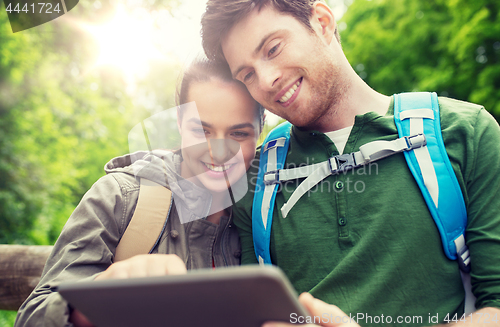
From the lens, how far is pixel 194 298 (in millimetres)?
847

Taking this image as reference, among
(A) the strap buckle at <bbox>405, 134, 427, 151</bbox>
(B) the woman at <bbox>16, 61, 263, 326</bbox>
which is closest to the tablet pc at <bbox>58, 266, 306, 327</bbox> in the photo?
(B) the woman at <bbox>16, 61, 263, 326</bbox>

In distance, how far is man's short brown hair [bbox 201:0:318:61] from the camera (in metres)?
1.84

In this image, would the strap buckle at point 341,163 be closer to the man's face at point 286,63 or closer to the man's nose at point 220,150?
the man's face at point 286,63

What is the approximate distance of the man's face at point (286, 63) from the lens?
180 centimetres

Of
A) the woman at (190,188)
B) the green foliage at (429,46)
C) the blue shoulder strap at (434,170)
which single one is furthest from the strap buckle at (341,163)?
the green foliage at (429,46)

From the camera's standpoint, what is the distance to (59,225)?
11055 millimetres

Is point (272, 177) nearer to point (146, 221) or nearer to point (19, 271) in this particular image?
point (146, 221)

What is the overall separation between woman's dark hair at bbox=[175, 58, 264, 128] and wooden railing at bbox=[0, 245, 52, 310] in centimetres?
128

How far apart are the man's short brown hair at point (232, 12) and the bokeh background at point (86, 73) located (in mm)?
4949

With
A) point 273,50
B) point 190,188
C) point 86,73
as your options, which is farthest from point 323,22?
point 86,73

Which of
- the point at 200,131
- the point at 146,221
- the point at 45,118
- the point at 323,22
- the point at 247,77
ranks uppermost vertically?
the point at 45,118

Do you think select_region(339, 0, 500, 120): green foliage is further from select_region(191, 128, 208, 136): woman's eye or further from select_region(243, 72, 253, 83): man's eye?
select_region(191, 128, 208, 136): woman's eye

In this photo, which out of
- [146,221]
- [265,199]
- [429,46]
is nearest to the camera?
[146,221]

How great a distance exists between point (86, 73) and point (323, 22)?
11.5m
